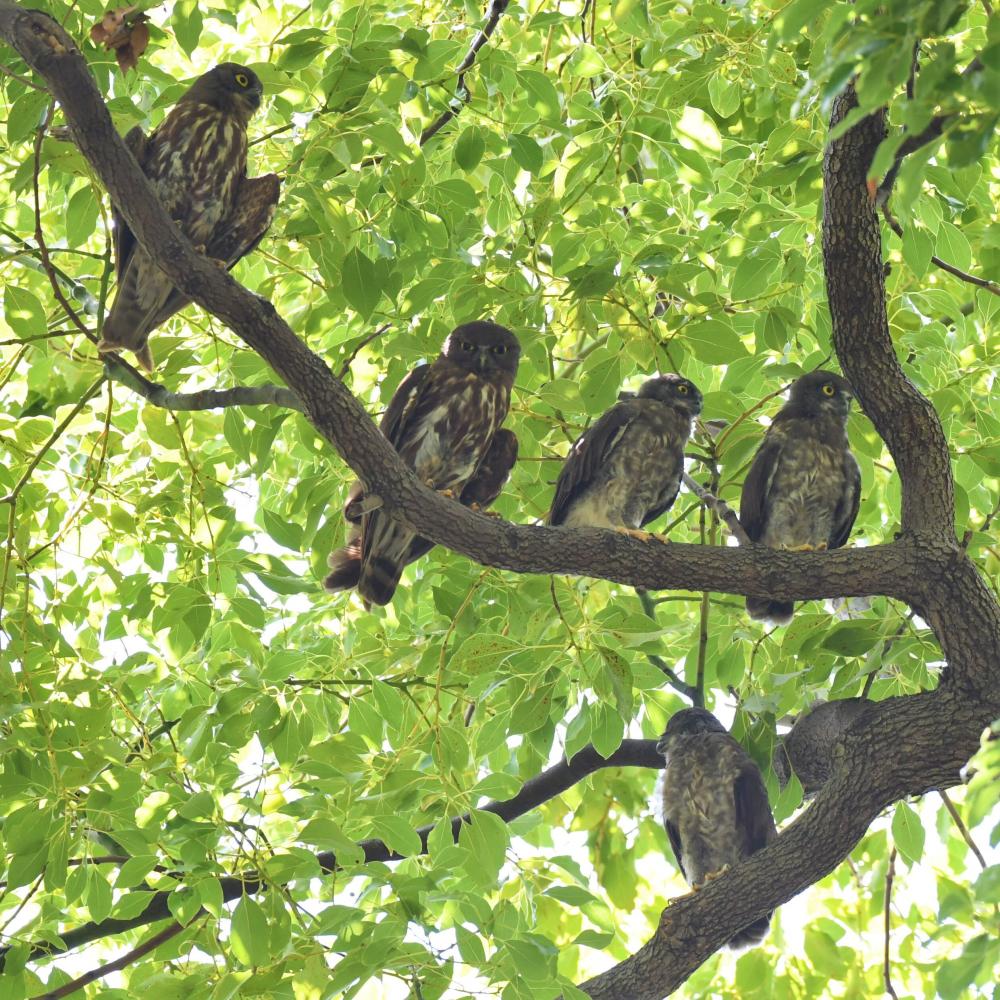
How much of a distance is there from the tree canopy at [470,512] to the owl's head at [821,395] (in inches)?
11.6

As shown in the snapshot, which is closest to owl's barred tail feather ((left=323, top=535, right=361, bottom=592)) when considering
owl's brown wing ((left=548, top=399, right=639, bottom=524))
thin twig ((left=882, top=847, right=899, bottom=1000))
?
owl's brown wing ((left=548, top=399, right=639, bottom=524))

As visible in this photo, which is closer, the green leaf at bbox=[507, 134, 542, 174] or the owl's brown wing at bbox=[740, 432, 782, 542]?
the green leaf at bbox=[507, 134, 542, 174]

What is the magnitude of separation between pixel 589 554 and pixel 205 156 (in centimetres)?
212

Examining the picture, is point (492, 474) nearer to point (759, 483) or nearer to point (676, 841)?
point (759, 483)

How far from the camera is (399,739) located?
15.5ft

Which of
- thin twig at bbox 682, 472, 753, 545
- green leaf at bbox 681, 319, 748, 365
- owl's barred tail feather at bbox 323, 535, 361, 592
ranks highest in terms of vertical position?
owl's barred tail feather at bbox 323, 535, 361, 592

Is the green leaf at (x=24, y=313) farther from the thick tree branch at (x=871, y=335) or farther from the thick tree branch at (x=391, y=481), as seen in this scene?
the thick tree branch at (x=871, y=335)

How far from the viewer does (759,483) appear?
5008 millimetres

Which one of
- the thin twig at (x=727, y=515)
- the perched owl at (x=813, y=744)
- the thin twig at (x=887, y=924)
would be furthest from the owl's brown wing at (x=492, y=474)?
the thin twig at (x=887, y=924)

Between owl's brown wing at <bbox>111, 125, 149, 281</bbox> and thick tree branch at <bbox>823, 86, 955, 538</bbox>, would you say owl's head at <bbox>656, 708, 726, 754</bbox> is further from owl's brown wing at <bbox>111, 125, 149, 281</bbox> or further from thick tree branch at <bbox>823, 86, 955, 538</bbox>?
owl's brown wing at <bbox>111, 125, 149, 281</bbox>

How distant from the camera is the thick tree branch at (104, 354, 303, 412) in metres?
3.79

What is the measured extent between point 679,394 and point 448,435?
0.99m

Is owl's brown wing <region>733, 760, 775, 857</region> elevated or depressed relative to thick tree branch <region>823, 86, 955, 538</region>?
depressed

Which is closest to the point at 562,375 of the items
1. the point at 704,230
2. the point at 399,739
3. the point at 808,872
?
the point at 704,230
